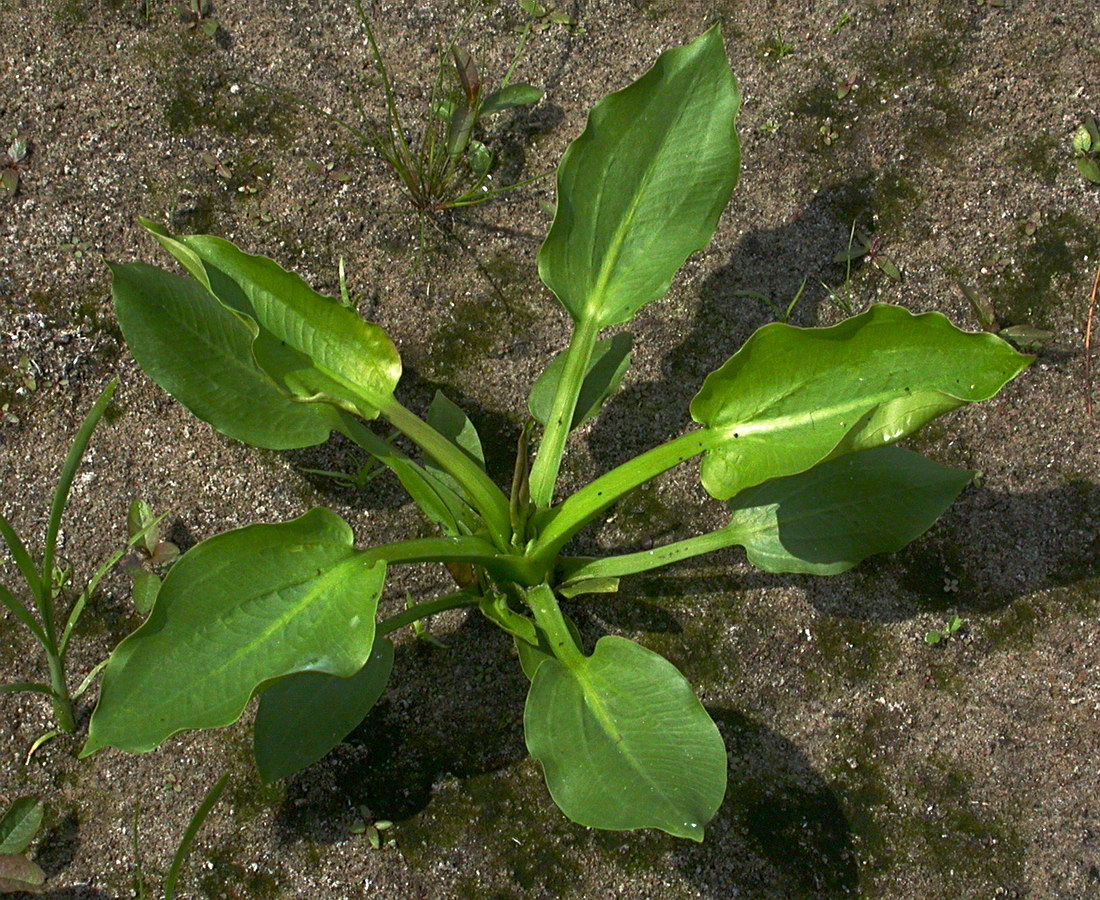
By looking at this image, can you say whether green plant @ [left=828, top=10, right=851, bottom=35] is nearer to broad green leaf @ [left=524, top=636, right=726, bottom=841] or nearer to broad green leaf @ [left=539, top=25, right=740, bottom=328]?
broad green leaf @ [left=539, top=25, right=740, bottom=328]

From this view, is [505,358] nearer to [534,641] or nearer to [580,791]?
[534,641]

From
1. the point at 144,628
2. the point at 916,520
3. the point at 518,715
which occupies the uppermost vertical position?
the point at 144,628

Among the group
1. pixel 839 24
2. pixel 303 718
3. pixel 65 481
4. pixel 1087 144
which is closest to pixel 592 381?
pixel 303 718

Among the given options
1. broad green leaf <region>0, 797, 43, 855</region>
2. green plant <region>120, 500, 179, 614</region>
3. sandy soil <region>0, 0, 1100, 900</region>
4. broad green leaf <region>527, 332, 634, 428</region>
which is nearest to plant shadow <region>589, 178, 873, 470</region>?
sandy soil <region>0, 0, 1100, 900</region>

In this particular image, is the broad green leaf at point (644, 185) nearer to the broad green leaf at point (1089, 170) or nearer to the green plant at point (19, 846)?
the broad green leaf at point (1089, 170)

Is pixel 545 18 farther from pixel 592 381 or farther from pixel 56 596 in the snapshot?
pixel 56 596

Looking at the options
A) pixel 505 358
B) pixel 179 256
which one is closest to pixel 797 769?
pixel 505 358

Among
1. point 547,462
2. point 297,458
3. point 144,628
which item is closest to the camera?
point 144,628
